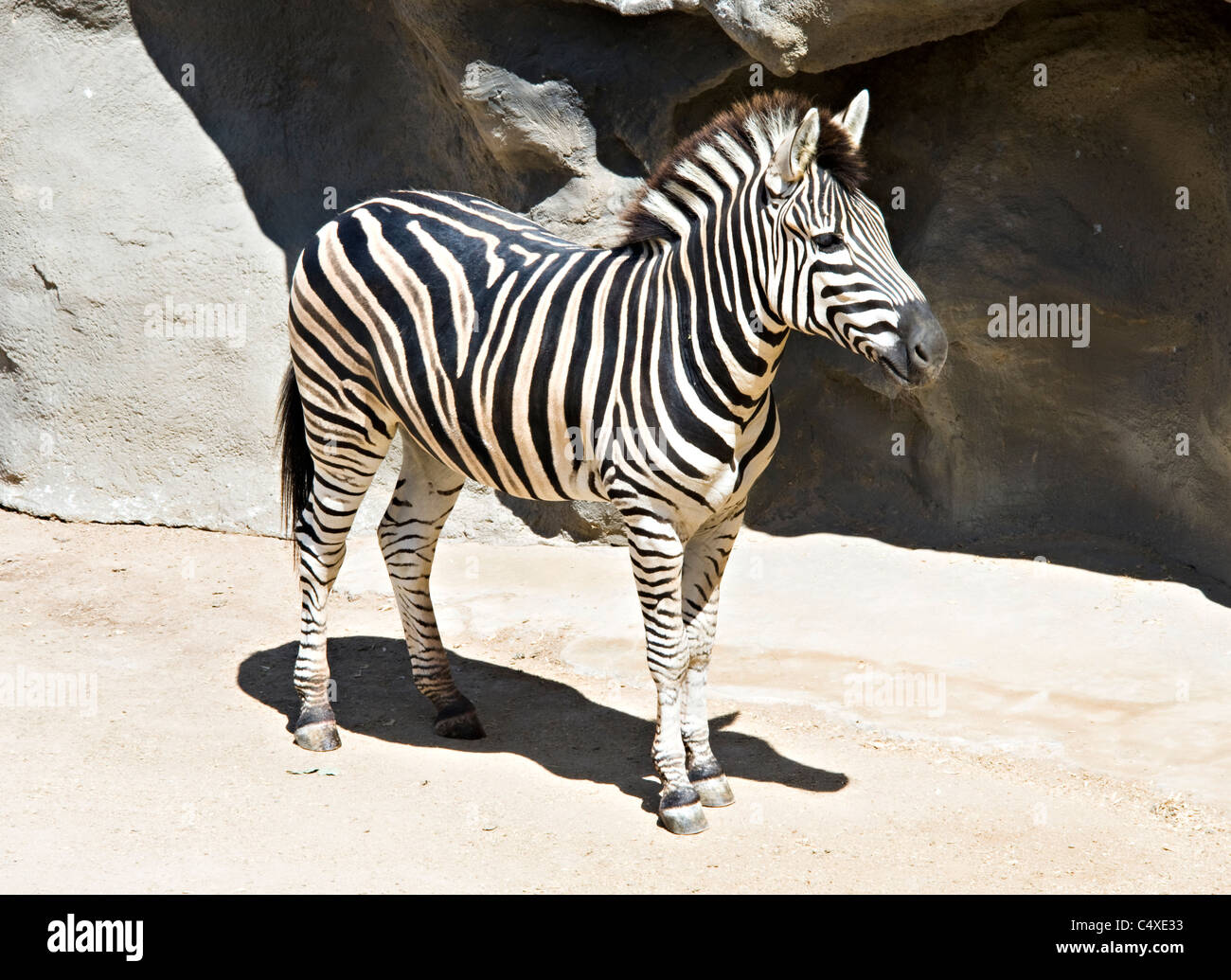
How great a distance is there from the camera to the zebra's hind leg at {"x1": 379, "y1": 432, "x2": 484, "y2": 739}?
618 cm

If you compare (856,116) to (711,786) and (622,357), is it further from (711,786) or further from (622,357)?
(711,786)

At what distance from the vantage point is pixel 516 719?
6320 millimetres

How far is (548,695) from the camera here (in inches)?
259

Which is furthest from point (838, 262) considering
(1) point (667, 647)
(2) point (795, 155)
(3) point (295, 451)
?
(3) point (295, 451)

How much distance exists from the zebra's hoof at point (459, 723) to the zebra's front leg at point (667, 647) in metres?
1.17

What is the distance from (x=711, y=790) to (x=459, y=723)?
1.35 m

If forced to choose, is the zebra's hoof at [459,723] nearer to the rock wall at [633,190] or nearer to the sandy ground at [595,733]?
the sandy ground at [595,733]

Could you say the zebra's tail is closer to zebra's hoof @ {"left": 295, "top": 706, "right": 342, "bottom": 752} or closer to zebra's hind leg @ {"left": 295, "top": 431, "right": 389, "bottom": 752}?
zebra's hind leg @ {"left": 295, "top": 431, "right": 389, "bottom": 752}

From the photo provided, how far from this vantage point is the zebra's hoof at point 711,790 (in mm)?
5328

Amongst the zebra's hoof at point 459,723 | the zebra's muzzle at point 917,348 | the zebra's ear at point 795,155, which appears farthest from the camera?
the zebra's hoof at point 459,723
